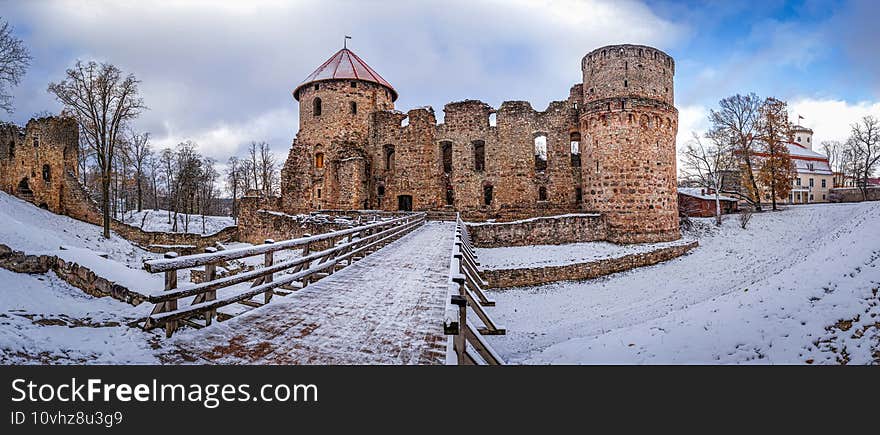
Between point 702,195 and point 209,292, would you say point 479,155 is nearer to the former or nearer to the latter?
point 702,195

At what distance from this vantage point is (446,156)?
29.0m

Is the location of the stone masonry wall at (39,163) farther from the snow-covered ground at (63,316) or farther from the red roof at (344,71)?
the red roof at (344,71)

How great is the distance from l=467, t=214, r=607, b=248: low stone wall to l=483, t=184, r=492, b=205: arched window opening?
661cm

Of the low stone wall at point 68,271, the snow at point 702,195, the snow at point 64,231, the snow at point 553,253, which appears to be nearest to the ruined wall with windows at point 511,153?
the snow at point 553,253

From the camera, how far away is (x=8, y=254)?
9.23 m

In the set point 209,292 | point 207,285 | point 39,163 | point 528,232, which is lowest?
point 528,232

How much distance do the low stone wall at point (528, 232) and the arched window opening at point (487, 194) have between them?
6612 millimetres

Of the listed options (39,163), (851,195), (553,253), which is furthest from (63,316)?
(851,195)

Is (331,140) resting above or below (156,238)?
above

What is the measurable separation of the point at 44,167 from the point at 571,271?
29725mm

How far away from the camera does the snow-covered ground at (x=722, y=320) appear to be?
196 inches

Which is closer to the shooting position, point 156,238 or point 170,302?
point 170,302

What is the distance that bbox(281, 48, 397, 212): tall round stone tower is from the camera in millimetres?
27688
